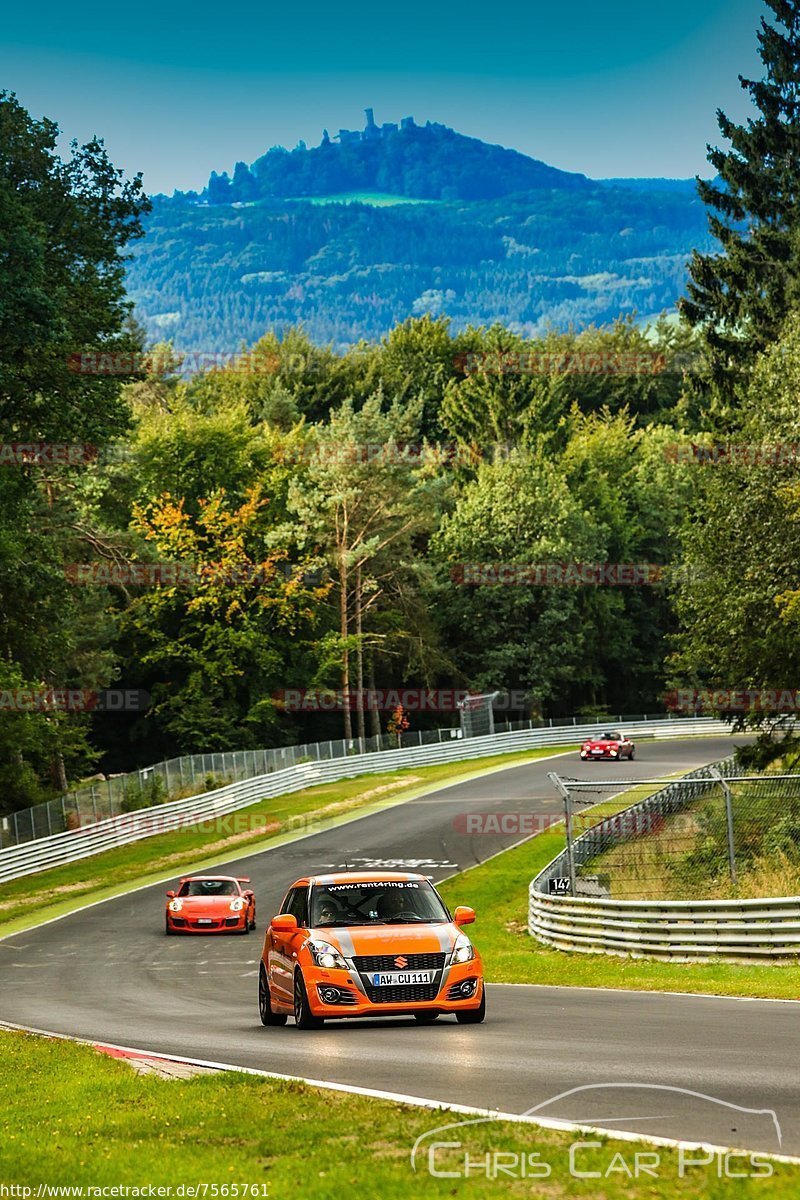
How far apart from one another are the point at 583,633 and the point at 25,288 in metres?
62.1

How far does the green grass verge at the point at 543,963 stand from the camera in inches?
723

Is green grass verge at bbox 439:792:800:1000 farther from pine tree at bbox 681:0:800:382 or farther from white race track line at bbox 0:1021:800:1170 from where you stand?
pine tree at bbox 681:0:800:382

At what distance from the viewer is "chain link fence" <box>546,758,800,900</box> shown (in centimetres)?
2452

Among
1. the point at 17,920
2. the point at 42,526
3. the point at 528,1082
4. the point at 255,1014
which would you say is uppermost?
the point at 42,526

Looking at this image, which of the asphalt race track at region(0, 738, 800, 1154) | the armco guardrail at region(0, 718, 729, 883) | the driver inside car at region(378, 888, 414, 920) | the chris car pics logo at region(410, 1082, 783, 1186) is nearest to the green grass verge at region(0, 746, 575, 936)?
the armco guardrail at region(0, 718, 729, 883)

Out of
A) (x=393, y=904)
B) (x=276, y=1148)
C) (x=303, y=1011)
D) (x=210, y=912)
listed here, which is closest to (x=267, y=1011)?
(x=303, y=1011)

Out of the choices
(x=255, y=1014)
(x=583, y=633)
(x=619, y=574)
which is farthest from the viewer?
(x=619, y=574)

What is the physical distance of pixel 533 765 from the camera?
2709 inches

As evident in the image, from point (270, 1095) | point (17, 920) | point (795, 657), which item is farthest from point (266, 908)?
point (270, 1095)

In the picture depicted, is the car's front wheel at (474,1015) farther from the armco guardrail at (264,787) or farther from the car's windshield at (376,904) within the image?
the armco guardrail at (264,787)

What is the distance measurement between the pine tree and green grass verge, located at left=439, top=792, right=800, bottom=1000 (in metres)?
19.4

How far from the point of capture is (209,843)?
50.8 m

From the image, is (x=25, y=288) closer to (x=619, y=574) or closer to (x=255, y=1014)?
(x=255, y=1014)

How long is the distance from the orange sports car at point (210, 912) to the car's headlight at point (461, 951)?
19.7 metres
